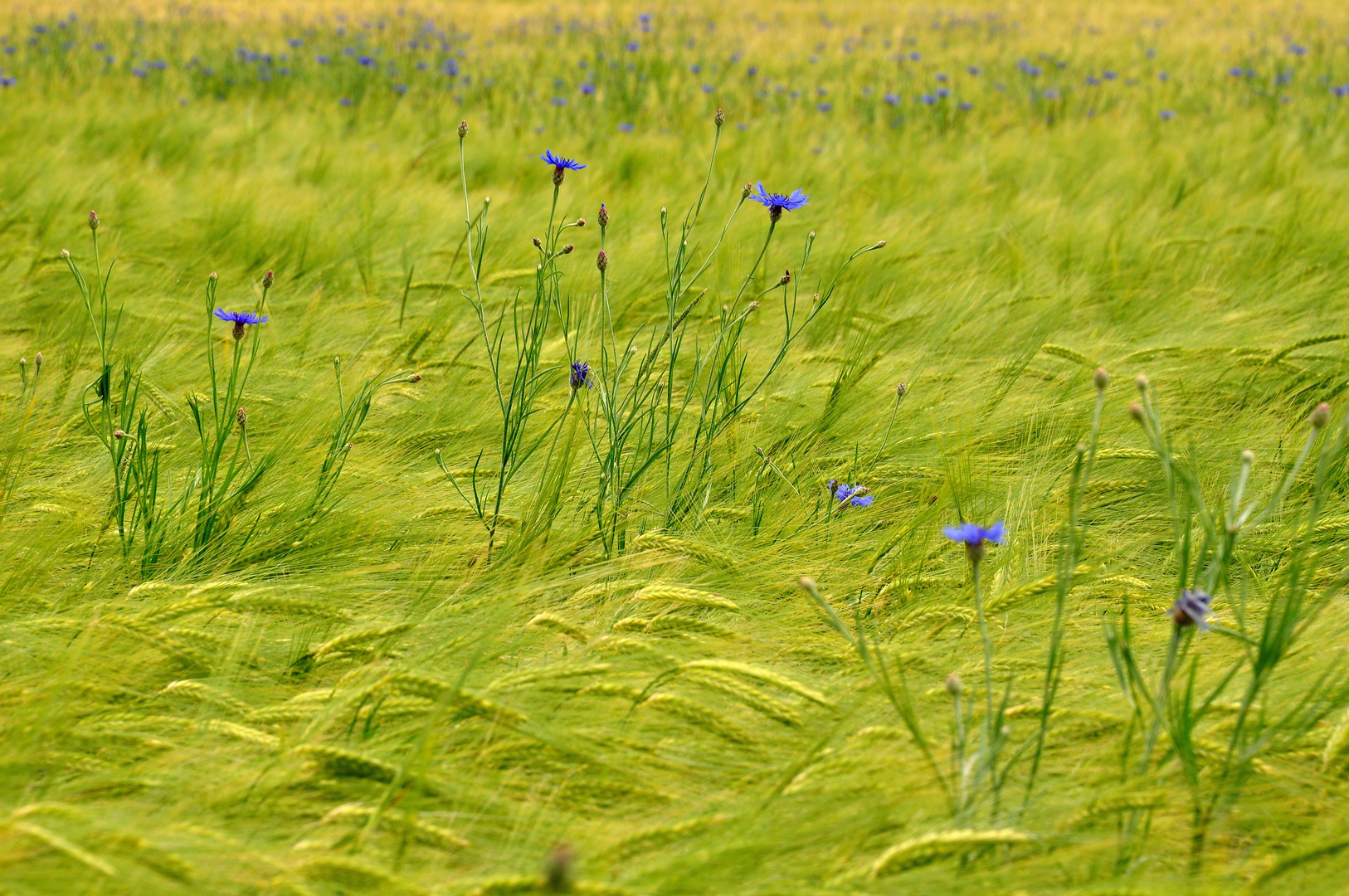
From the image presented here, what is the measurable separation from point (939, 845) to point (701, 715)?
0.29 meters

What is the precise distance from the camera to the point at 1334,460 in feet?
5.21

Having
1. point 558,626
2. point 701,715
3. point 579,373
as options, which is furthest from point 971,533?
point 579,373

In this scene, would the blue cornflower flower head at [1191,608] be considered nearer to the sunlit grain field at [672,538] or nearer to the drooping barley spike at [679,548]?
the sunlit grain field at [672,538]

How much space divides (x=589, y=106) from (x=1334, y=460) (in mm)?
3839

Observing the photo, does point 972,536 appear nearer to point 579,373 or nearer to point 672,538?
point 672,538

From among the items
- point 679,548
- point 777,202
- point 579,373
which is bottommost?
point 679,548

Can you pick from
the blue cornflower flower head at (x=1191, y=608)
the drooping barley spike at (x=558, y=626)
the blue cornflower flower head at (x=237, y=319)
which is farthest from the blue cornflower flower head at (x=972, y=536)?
the blue cornflower flower head at (x=237, y=319)

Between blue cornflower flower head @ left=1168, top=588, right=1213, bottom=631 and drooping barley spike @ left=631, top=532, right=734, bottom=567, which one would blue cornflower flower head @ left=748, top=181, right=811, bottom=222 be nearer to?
drooping barley spike @ left=631, top=532, right=734, bottom=567

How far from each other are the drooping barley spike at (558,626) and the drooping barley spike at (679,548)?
8.8 inches

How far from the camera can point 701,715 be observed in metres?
1.06

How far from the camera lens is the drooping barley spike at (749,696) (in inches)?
39.8

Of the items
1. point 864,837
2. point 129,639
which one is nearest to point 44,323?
point 129,639

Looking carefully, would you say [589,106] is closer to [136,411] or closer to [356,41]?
[356,41]

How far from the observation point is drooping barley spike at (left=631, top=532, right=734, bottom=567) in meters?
1.35
